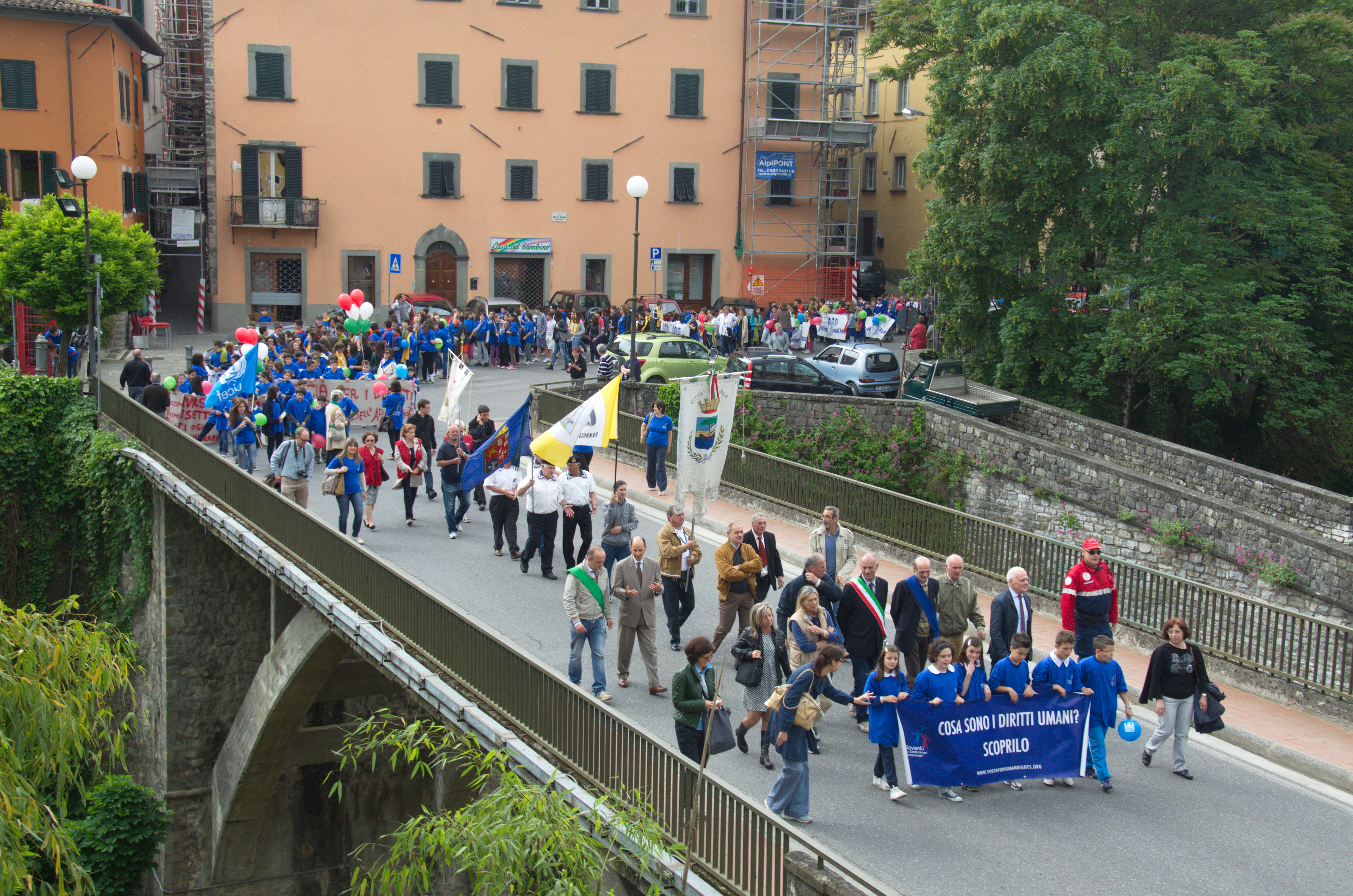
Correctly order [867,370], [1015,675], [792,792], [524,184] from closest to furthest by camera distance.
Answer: [792,792] → [1015,675] → [867,370] → [524,184]

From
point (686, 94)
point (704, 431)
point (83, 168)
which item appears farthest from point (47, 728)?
point (686, 94)

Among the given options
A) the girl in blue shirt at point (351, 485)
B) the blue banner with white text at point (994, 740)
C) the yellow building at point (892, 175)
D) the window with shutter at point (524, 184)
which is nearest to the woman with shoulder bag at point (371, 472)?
the girl in blue shirt at point (351, 485)

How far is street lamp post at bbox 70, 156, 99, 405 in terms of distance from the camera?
22.2 meters

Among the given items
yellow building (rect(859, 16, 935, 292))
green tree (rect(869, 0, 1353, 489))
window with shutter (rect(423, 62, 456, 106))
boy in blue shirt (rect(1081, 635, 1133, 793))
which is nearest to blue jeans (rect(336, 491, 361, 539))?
boy in blue shirt (rect(1081, 635, 1133, 793))

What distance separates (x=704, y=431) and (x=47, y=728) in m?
10.0

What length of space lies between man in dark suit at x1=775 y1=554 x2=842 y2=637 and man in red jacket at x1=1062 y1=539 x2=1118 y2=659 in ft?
7.41

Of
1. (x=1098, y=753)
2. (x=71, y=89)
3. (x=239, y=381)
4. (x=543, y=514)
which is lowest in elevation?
(x=1098, y=753)

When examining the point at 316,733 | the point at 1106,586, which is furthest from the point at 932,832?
the point at 316,733

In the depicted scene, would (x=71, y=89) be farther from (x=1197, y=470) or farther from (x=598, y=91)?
(x=1197, y=470)

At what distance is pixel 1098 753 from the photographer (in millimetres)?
10633

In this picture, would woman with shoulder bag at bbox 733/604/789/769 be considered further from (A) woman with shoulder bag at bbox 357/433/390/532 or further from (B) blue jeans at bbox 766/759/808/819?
(A) woman with shoulder bag at bbox 357/433/390/532

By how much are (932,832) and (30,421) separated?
73.2ft

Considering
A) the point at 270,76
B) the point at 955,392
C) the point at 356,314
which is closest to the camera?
the point at 955,392

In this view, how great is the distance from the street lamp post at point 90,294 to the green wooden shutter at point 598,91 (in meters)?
21.7
